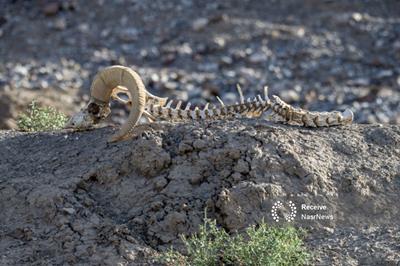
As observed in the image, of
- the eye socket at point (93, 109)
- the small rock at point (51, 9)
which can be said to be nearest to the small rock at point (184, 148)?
the eye socket at point (93, 109)

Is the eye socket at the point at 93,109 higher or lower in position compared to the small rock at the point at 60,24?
lower

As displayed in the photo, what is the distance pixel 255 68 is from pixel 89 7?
407 cm

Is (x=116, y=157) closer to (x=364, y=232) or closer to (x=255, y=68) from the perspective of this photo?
(x=364, y=232)

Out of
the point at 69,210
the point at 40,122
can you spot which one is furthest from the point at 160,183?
the point at 40,122

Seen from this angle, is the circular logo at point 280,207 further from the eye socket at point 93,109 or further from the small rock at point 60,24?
the small rock at point 60,24

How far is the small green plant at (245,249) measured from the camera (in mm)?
6438

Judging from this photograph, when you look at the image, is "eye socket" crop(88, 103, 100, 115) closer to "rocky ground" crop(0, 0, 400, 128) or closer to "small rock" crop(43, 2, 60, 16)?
"rocky ground" crop(0, 0, 400, 128)

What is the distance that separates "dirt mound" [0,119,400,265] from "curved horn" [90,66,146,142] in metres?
0.13

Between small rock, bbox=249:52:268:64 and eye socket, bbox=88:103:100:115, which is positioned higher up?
small rock, bbox=249:52:268:64

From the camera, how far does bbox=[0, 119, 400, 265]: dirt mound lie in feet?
22.7

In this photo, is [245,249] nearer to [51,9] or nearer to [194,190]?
[194,190]

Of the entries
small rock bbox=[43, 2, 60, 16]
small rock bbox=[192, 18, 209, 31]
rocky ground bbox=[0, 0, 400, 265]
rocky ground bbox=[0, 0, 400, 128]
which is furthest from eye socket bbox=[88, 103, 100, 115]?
small rock bbox=[43, 2, 60, 16]

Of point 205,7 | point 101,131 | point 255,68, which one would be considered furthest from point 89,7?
point 101,131

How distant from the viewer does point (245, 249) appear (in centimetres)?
650
